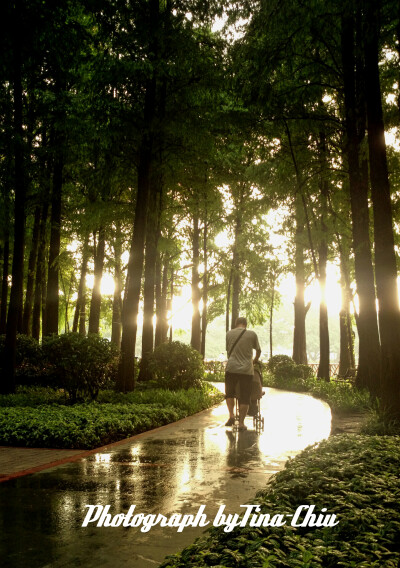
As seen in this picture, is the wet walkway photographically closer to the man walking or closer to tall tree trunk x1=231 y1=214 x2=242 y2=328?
the man walking

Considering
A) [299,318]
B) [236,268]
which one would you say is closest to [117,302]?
[236,268]

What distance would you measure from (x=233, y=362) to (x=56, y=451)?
12.2 feet

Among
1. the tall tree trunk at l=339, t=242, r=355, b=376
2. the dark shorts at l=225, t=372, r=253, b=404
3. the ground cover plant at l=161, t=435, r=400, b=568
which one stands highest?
the tall tree trunk at l=339, t=242, r=355, b=376

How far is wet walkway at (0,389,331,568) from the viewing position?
357 cm

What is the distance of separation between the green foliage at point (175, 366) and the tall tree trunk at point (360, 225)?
5611 mm

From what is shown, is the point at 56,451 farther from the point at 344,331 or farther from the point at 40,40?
the point at 344,331

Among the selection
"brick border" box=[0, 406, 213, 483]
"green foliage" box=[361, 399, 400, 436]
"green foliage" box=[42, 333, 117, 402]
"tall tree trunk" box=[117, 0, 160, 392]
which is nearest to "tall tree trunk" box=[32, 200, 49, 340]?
"tall tree trunk" box=[117, 0, 160, 392]

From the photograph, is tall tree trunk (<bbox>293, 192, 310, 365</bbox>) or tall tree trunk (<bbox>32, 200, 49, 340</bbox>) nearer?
tall tree trunk (<bbox>32, 200, 49, 340</bbox>)

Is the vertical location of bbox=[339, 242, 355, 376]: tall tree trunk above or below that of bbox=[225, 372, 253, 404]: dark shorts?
above

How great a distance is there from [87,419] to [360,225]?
8.26m

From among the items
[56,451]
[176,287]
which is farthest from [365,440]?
[176,287]

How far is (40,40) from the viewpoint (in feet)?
45.9

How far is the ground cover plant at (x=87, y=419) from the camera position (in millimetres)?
7609

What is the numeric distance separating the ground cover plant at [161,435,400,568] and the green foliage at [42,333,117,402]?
7.79 metres
